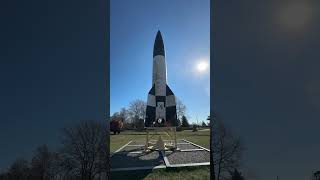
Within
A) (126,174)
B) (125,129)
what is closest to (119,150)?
(125,129)

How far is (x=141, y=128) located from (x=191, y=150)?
2.68 meters

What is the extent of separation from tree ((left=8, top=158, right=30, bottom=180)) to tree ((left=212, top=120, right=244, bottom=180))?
26.8 feet

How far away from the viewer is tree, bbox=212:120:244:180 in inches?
530

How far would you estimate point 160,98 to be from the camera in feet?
53.0

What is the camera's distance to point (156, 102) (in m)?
16.1

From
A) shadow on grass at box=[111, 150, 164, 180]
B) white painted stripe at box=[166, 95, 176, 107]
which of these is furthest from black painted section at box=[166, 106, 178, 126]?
shadow on grass at box=[111, 150, 164, 180]

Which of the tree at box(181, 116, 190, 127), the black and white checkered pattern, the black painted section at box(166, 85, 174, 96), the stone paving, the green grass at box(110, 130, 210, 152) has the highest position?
the black painted section at box(166, 85, 174, 96)

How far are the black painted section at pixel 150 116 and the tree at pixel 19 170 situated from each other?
5591mm

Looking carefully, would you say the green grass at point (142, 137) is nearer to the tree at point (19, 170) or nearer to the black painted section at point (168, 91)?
the black painted section at point (168, 91)

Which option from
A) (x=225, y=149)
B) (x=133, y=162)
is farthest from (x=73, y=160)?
(x=225, y=149)

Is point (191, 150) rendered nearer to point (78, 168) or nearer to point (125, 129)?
point (125, 129)

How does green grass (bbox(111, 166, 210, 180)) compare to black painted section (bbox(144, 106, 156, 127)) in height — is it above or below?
below

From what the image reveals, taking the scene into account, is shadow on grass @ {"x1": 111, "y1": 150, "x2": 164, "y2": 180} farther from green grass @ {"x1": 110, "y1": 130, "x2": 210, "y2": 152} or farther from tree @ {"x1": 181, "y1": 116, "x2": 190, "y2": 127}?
tree @ {"x1": 181, "y1": 116, "x2": 190, "y2": 127}

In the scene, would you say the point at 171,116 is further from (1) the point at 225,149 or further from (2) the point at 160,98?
(1) the point at 225,149
